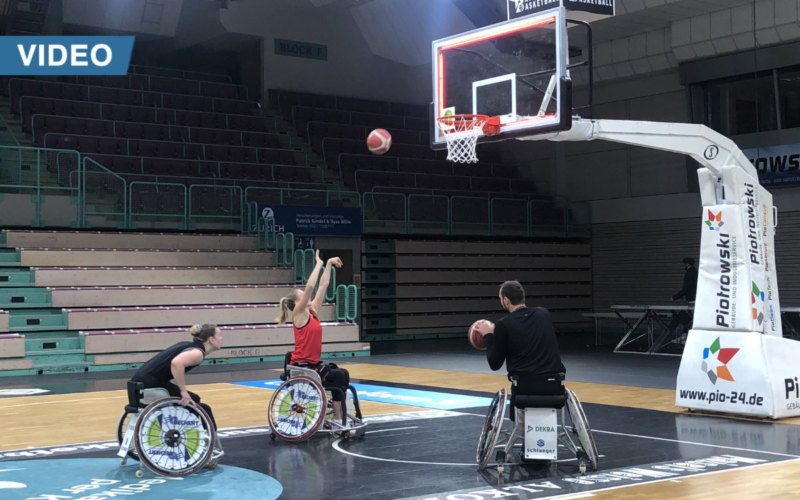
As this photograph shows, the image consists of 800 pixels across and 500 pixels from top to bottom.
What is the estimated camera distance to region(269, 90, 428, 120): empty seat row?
2520cm

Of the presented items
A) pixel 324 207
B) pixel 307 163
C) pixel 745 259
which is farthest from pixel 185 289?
pixel 745 259

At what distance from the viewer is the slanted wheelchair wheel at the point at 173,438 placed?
668 centimetres

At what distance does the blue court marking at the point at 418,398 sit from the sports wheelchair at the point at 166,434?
14.5 ft

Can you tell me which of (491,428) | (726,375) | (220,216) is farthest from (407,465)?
(220,216)

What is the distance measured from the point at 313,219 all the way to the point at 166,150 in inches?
157

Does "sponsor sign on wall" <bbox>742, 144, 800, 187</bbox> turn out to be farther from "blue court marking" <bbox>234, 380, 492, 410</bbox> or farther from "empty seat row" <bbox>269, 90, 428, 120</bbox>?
"blue court marking" <bbox>234, 380, 492, 410</bbox>

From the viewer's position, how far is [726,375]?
9.71 metres

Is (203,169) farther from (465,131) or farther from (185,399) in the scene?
(185,399)

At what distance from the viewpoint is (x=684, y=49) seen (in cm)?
2133

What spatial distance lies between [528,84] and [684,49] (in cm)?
1327

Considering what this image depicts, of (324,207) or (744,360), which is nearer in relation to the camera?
(744,360)

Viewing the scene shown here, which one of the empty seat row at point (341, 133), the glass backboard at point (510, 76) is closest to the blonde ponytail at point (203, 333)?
the glass backboard at point (510, 76)

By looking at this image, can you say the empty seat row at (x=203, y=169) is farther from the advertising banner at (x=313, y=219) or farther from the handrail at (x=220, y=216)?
the advertising banner at (x=313, y=219)

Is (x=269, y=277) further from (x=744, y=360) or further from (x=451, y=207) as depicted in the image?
(x=744, y=360)
